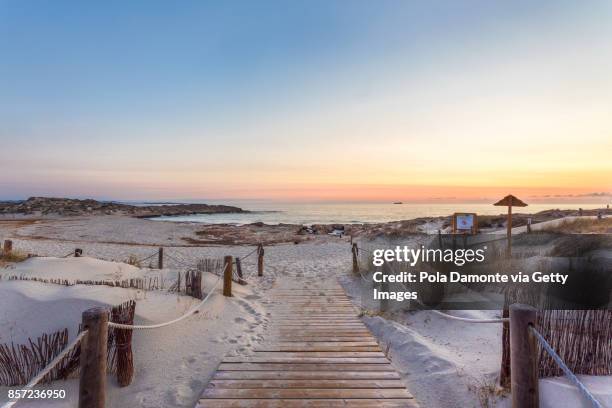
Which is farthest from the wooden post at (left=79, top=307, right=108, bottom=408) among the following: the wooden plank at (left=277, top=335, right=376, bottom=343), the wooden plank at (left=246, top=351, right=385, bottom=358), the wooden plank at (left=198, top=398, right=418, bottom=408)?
the wooden plank at (left=277, top=335, right=376, bottom=343)

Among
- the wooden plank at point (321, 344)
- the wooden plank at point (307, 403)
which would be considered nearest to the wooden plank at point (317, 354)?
the wooden plank at point (321, 344)

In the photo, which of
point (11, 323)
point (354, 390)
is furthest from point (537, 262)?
point (11, 323)

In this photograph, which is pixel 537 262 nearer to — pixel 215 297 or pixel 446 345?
pixel 446 345

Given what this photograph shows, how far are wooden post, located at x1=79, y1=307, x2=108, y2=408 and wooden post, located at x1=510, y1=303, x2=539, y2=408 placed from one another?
3.48 m

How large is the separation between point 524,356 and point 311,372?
2.39 metres

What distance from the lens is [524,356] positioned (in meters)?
2.95

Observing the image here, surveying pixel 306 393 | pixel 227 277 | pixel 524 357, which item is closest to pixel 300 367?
pixel 306 393

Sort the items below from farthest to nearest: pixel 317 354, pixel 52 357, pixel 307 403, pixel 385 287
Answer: pixel 385 287
pixel 317 354
pixel 52 357
pixel 307 403

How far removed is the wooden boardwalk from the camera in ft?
12.3

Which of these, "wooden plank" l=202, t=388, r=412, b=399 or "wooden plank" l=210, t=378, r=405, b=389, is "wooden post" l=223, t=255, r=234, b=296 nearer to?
"wooden plank" l=210, t=378, r=405, b=389

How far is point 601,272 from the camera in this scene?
7355mm

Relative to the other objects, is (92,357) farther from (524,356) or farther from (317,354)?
(524,356)

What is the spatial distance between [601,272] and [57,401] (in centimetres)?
952

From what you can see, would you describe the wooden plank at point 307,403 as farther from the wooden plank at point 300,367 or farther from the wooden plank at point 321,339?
the wooden plank at point 321,339
